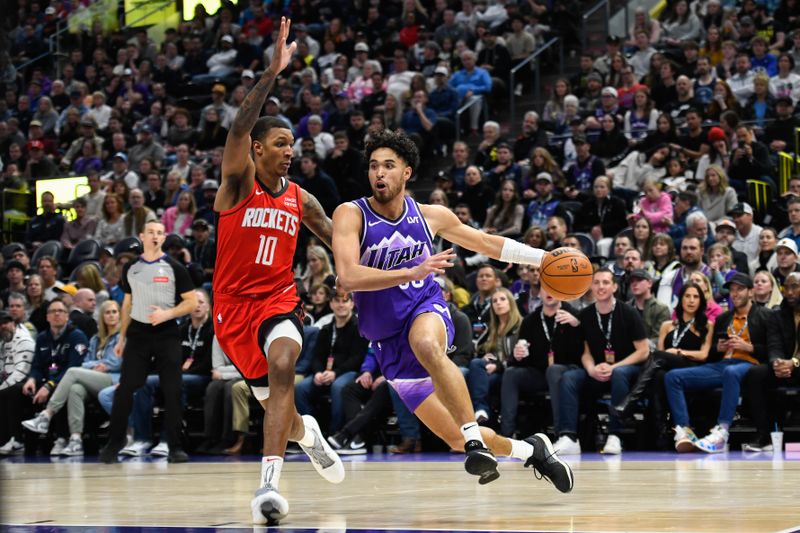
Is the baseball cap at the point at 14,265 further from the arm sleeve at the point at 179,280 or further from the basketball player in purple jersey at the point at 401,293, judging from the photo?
the basketball player in purple jersey at the point at 401,293

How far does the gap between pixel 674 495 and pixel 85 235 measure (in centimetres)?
1227

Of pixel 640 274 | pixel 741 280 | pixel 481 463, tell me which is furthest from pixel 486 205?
pixel 481 463

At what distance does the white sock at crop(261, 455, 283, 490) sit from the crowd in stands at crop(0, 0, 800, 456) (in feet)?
16.3

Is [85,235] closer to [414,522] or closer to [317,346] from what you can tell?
[317,346]

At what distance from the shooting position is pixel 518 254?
6.38 m

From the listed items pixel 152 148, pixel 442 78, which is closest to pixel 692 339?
pixel 442 78

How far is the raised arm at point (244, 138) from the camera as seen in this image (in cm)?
588

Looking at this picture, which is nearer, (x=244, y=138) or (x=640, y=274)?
(x=244, y=138)

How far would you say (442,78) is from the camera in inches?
674

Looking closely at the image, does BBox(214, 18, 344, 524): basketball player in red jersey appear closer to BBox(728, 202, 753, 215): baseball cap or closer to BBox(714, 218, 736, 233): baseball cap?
BBox(714, 218, 736, 233): baseball cap

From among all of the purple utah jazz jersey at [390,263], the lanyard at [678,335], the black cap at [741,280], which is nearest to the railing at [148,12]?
the lanyard at [678,335]

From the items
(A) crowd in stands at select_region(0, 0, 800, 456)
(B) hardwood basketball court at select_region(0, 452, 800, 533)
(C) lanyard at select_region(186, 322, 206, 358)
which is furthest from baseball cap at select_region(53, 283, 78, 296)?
(B) hardwood basketball court at select_region(0, 452, 800, 533)

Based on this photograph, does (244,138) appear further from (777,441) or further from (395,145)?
(777,441)

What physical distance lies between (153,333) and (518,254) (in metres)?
4.77
